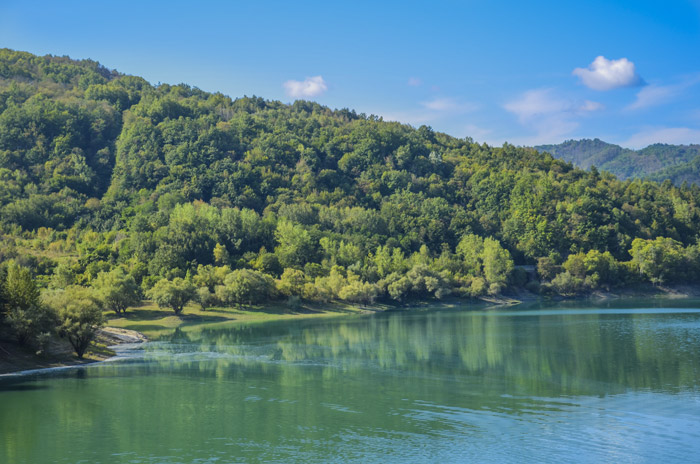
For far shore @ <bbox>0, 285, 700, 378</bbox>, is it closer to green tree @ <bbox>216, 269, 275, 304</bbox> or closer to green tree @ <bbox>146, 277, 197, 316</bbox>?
green tree @ <bbox>146, 277, 197, 316</bbox>

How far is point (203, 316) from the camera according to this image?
10188cm

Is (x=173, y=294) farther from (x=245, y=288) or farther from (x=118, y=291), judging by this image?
(x=245, y=288)

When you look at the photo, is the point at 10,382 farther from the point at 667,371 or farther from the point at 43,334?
the point at 667,371

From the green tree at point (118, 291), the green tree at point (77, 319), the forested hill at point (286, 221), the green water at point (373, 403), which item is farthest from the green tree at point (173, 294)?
the green tree at point (77, 319)

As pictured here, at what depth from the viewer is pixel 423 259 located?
472 feet

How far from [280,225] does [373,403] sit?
106488 mm

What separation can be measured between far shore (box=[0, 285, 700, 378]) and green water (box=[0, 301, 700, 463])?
3.16m

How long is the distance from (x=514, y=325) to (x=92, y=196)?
409 ft

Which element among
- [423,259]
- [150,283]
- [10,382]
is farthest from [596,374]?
[423,259]

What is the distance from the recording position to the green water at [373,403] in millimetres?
31344

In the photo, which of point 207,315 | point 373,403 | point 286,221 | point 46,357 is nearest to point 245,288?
point 207,315

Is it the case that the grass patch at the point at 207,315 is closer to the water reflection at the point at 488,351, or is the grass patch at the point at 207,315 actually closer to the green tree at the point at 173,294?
the green tree at the point at 173,294

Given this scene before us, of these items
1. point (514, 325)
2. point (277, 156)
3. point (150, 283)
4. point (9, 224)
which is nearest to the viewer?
point (514, 325)

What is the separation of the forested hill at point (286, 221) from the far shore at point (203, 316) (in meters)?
2.78
